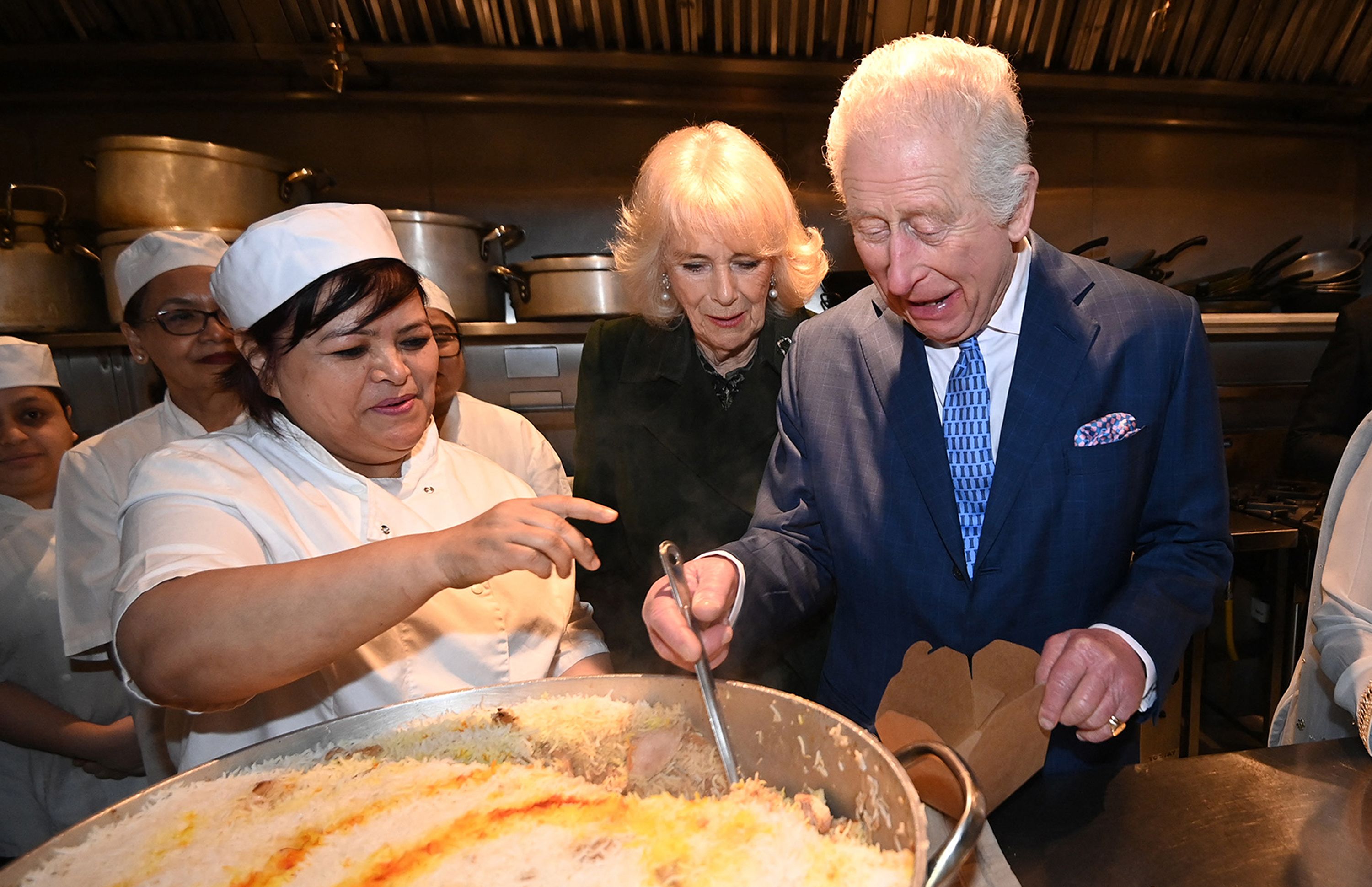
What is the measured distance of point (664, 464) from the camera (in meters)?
1.94

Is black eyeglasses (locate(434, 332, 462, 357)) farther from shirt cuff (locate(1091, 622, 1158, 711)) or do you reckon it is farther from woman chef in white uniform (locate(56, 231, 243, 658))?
shirt cuff (locate(1091, 622, 1158, 711))

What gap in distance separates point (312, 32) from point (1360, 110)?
4527 mm

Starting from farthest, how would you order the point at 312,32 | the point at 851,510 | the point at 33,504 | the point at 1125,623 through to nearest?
the point at 312,32 → the point at 33,504 → the point at 851,510 → the point at 1125,623

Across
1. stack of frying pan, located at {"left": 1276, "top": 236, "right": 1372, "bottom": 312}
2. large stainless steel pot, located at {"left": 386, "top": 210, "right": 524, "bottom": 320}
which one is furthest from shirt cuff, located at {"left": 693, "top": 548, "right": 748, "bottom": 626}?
stack of frying pan, located at {"left": 1276, "top": 236, "right": 1372, "bottom": 312}

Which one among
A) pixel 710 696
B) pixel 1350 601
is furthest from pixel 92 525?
pixel 1350 601

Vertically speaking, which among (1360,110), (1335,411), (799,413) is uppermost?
(1360,110)

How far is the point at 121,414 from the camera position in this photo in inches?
125

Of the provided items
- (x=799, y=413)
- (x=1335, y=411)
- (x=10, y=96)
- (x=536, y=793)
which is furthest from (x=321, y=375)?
(x=1335, y=411)

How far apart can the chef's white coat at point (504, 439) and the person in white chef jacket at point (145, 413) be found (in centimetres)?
Answer: 62

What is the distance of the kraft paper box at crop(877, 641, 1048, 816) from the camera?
858 millimetres

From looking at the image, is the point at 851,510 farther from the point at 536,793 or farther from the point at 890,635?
the point at 536,793

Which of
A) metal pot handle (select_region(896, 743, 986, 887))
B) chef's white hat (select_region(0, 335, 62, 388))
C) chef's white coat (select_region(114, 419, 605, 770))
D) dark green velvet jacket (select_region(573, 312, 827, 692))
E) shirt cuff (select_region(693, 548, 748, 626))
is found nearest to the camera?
metal pot handle (select_region(896, 743, 986, 887))

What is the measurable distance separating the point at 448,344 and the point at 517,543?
5.20ft

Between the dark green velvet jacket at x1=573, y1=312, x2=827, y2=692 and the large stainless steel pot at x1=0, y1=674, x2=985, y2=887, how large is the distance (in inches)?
36.9
